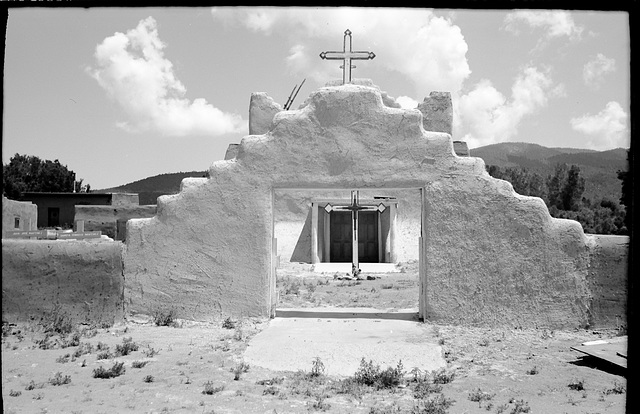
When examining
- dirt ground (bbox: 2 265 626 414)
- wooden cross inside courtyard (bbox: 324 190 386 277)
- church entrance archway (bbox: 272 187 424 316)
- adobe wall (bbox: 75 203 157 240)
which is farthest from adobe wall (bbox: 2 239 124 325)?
adobe wall (bbox: 75 203 157 240)

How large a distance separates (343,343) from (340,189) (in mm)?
2480

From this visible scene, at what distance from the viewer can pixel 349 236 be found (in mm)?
24516

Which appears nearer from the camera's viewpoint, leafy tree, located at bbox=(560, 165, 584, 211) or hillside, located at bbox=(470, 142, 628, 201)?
leafy tree, located at bbox=(560, 165, 584, 211)

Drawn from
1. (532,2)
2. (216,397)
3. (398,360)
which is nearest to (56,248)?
(216,397)

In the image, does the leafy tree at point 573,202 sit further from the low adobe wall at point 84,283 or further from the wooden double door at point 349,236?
the low adobe wall at point 84,283

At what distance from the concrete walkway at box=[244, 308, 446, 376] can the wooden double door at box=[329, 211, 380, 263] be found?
14.3 m

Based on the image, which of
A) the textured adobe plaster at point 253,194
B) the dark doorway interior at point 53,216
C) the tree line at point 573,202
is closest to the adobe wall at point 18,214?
the dark doorway interior at point 53,216

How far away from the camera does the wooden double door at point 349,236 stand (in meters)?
24.3

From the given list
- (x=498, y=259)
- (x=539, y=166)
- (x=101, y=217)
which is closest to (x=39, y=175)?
(x=101, y=217)

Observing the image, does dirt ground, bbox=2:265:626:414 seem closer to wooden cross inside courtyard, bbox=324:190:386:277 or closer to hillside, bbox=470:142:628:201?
wooden cross inside courtyard, bbox=324:190:386:277

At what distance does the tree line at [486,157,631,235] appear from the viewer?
30908 mm

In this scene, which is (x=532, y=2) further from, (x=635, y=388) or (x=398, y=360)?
(x=398, y=360)

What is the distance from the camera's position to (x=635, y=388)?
2.61 m

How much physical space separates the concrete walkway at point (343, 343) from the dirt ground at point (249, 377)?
0.20 meters
